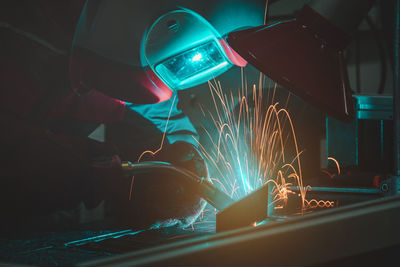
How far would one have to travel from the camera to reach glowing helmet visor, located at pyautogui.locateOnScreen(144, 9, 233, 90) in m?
0.88

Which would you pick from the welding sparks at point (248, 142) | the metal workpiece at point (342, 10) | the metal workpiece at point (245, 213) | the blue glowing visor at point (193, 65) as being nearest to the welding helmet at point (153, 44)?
the blue glowing visor at point (193, 65)

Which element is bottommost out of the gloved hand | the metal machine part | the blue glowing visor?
the gloved hand

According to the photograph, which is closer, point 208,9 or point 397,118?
point 397,118

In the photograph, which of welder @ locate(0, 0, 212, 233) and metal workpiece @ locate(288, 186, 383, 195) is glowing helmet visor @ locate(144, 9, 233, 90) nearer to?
welder @ locate(0, 0, 212, 233)

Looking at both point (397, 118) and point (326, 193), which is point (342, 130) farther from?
point (397, 118)

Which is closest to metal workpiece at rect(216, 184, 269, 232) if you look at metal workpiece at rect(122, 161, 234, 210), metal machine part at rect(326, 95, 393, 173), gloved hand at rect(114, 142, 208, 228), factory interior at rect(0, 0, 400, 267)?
factory interior at rect(0, 0, 400, 267)

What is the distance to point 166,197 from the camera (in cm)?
119

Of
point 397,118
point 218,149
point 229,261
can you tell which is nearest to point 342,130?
point 397,118

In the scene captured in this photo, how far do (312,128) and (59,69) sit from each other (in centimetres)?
102

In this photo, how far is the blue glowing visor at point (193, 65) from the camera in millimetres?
961

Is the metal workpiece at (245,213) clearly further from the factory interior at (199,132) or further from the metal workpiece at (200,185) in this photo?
the metal workpiece at (200,185)

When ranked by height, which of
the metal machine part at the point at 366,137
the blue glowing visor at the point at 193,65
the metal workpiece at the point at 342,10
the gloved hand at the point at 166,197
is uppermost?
the metal workpiece at the point at 342,10

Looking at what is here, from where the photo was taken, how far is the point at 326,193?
1146 millimetres

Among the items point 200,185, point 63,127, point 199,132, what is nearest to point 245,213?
point 200,185
